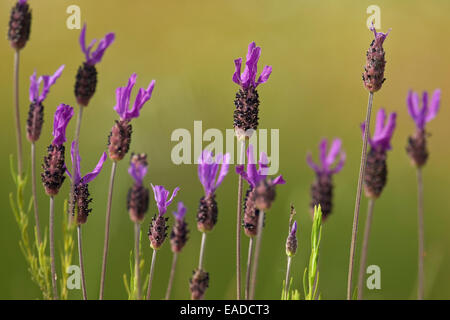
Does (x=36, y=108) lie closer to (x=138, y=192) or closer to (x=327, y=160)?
(x=138, y=192)

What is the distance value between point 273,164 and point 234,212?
85 cm

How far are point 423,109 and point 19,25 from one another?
46 centimetres

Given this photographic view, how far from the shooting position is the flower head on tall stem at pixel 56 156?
0.75 metres

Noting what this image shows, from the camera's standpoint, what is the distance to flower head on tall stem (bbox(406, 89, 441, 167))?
624 millimetres

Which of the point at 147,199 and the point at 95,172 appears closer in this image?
the point at 147,199

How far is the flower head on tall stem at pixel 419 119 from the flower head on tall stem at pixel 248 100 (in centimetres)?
21

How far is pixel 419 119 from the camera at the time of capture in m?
0.63

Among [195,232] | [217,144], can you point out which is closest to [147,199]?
[217,144]

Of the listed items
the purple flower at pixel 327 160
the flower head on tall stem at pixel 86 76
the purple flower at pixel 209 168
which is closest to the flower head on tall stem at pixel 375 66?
the purple flower at pixel 327 160

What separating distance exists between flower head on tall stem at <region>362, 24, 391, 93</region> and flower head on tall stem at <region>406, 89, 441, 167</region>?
0.12 metres

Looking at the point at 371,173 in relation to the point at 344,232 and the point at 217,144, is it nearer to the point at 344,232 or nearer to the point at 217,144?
the point at 217,144

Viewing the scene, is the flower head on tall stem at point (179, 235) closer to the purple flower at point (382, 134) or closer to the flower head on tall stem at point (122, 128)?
the flower head on tall stem at point (122, 128)
